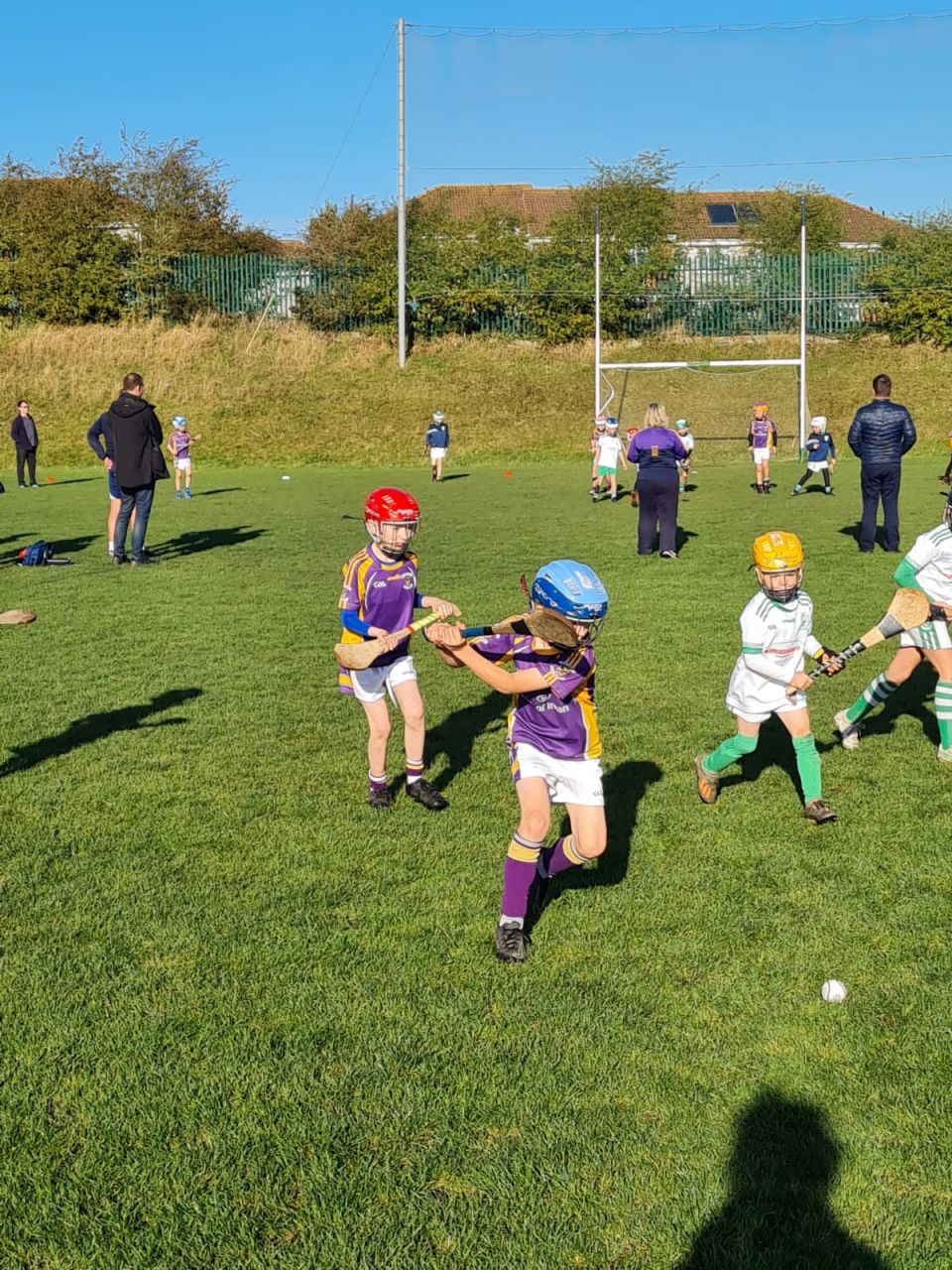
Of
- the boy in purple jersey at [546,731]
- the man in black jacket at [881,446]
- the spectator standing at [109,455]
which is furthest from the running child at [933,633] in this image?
the spectator standing at [109,455]

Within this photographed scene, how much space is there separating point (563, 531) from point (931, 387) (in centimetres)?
2396

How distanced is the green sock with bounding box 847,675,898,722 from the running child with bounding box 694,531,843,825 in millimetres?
1292

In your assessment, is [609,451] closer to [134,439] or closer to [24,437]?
[134,439]

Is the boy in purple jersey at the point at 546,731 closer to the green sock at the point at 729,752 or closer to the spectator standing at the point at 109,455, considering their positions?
the green sock at the point at 729,752

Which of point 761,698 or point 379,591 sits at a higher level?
point 379,591

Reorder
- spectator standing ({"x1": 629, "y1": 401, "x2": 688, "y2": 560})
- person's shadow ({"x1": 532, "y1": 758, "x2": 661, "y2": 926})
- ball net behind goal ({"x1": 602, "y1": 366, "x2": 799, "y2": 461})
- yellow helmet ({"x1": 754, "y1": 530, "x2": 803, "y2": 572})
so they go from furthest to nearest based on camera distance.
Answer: ball net behind goal ({"x1": 602, "y1": 366, "x2": 799, "y2": 461}) → spectator standing ({"x1": 629, "y1": 401, "x2": 688, "y2": 560}) → yellow helmet ({"x1": 754, "y1": 530, "x2": 803, "y2": 572}) → person's shadow ({"x1": 532, "y1": 758, "x2": 661, "y2": 926})

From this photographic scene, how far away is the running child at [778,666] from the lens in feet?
21.4

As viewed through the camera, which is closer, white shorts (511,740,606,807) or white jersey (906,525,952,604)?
white shorts (511,740,606,807)

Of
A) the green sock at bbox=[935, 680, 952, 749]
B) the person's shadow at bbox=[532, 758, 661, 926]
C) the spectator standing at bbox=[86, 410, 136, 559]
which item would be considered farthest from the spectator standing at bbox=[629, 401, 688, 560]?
the person's shadow at bbox=[532, 758, 661, 926]

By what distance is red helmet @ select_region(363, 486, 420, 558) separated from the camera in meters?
6.55

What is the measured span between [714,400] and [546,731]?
34.7 metres

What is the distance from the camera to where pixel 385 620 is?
22.8 ft

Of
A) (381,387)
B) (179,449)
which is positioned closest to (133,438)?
(179,449)

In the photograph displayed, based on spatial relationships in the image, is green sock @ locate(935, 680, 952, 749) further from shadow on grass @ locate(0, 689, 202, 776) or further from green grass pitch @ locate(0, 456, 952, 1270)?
shadow on grass @ locate(0, 689, 202, 776)
